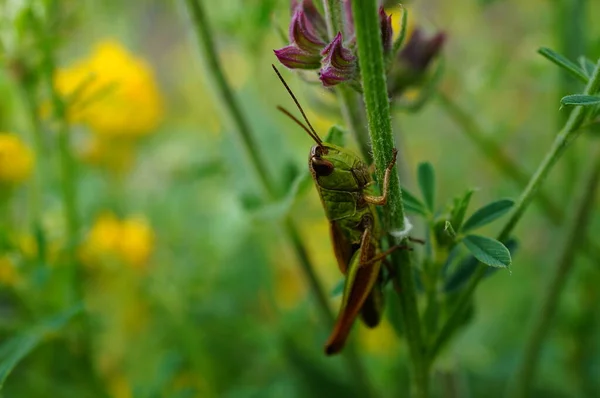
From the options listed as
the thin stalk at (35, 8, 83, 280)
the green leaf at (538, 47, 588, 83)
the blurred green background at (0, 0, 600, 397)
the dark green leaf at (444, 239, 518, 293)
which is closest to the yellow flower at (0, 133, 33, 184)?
the blurred green background at (0, 0, 600, 397)

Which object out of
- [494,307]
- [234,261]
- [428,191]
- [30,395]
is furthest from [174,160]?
[428,191]

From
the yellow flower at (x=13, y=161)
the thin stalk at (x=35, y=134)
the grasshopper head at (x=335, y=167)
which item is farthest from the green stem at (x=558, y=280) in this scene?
the yellow flower at (x=13, y=161)

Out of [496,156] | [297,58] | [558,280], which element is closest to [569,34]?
[496,156]

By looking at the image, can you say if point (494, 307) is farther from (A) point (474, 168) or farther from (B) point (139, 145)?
(B) point (139, 145)

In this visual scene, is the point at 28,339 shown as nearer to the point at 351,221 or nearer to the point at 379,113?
the point at 351,221

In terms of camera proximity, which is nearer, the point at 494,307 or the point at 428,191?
the point at 428,191

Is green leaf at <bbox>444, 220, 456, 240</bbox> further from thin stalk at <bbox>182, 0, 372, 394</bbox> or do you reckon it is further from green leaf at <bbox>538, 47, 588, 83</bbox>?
thin stalk at <bbox>182, 0, 372, 394</bbox>

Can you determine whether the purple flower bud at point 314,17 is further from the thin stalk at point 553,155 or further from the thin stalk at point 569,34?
the thin stalk at point 569,34
